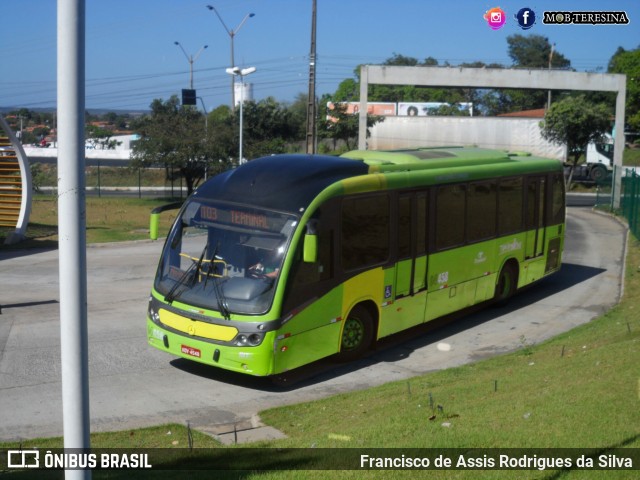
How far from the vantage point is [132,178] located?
65312mm

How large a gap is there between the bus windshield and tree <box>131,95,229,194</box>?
94.9 ft

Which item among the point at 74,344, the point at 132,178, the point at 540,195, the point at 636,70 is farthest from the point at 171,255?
the point at 636,70

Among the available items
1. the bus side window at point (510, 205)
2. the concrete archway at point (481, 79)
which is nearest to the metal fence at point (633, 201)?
the concrete archway at point (481, 79)

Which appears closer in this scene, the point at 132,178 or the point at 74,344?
the point at 74,344

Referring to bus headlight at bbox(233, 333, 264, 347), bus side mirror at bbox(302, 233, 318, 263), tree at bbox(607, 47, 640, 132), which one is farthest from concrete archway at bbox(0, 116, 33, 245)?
tree at bbox(607, 47, 640, 132)

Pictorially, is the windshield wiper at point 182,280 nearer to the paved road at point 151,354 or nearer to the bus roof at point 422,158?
the paved road at point 151,354

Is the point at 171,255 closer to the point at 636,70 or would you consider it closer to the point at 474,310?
the point at 474,310

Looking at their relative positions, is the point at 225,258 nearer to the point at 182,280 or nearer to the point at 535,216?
the point at 182,280

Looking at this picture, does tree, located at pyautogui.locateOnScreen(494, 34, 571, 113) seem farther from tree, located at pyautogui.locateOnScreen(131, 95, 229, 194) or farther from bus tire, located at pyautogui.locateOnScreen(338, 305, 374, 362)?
bus tire, located at pyautogui.locateOnScreen(338, 305, 374, 362)

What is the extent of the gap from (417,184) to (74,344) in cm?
950

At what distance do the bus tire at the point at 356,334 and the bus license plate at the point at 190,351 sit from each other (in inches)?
84.5

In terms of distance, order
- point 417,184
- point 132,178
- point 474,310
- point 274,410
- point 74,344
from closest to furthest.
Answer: point 74,344, point 274,410, point 417,184, point 474,310, point 132,178

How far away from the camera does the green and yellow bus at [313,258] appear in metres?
10.7

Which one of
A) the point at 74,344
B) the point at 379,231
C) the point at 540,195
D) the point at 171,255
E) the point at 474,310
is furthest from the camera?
the point at 540,195
